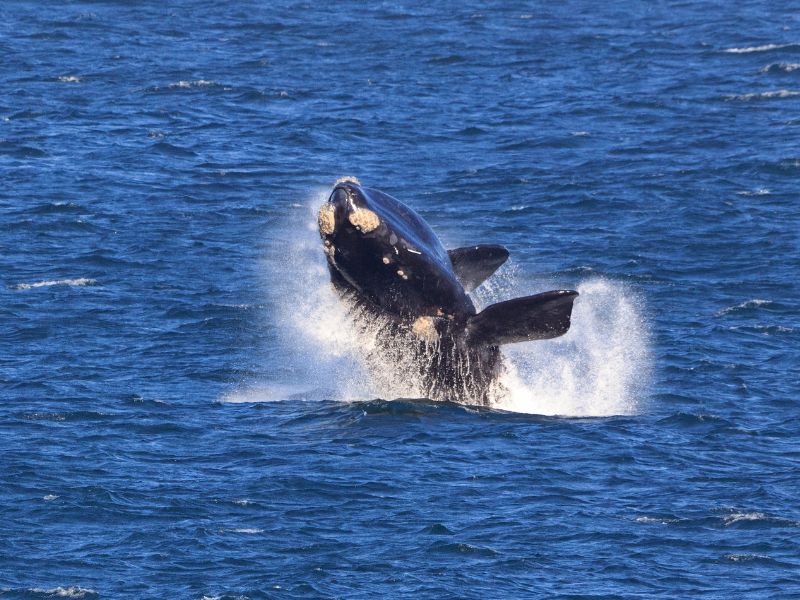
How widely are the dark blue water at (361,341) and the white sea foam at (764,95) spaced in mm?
213

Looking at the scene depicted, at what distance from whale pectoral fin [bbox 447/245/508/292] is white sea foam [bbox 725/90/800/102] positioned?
154ft

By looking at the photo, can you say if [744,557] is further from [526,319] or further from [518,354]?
[518,354]

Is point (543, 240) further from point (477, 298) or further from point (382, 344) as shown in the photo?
point (382, 344)

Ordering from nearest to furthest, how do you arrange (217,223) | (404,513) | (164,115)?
(404,513)
(217,223)
(164,115)

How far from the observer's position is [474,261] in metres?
34.3

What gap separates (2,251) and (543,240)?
18125 millimetres

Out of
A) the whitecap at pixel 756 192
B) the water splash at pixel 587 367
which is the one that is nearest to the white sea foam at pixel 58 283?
the water splash at pixel 587 367

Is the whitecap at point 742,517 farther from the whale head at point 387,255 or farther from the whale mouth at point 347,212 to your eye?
the whale mouth at point 347,212

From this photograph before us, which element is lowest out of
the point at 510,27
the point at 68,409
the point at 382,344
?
the point at 68,409

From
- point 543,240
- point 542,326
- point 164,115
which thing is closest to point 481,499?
point 542,326

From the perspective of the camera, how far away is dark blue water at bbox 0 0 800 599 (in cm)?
3119

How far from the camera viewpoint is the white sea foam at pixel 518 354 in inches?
1483

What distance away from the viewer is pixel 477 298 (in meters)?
44.3

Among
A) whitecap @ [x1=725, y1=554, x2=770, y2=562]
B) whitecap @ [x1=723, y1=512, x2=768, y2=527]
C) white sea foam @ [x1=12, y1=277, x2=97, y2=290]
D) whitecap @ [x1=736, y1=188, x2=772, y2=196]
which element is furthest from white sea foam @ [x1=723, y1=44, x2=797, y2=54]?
whitecap @ [x1=725, y1=554, x2=770, y2=562]
